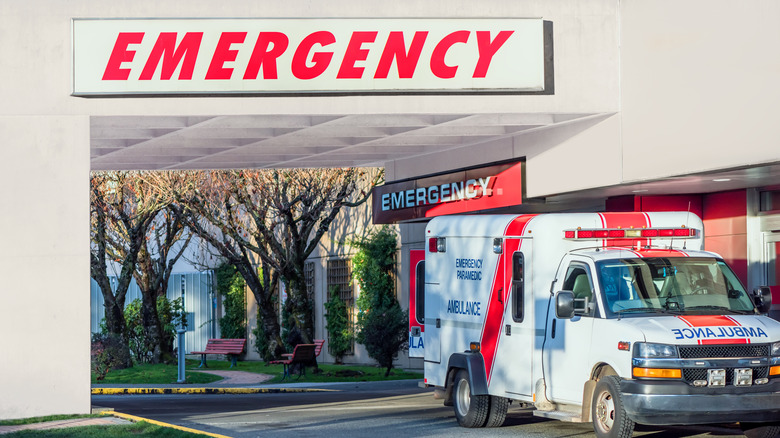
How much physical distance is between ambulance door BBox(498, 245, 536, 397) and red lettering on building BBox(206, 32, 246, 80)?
4916mm

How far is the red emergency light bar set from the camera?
14.0 metres

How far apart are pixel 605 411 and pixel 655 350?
1100 millimetres

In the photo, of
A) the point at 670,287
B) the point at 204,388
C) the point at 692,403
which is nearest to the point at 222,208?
the point at 204,388

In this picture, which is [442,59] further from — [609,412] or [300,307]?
[300,307]

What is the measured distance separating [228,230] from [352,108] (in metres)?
14.4

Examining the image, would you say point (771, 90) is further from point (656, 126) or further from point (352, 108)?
point (352, 108)

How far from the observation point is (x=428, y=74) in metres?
16.8

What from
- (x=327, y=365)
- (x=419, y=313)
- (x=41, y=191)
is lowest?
(x=327, y=365)

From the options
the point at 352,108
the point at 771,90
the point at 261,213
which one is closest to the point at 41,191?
the point at 352,108

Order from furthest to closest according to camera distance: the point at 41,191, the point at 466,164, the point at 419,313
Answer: the point at 466,164
the point at 419,313
the point at 41,191

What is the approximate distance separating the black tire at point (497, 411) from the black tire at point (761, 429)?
3203mm

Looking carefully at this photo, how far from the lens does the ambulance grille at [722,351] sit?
1216 cm

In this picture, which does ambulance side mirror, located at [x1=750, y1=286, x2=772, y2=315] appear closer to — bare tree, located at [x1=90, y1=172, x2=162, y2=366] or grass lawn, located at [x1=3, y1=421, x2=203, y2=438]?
Answer: grass lawn, located at [x1=3, y1=421, x2=203, y2=438]

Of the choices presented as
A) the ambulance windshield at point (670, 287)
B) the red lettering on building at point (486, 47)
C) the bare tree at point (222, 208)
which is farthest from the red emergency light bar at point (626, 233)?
the bare tree at point (222, 208)
